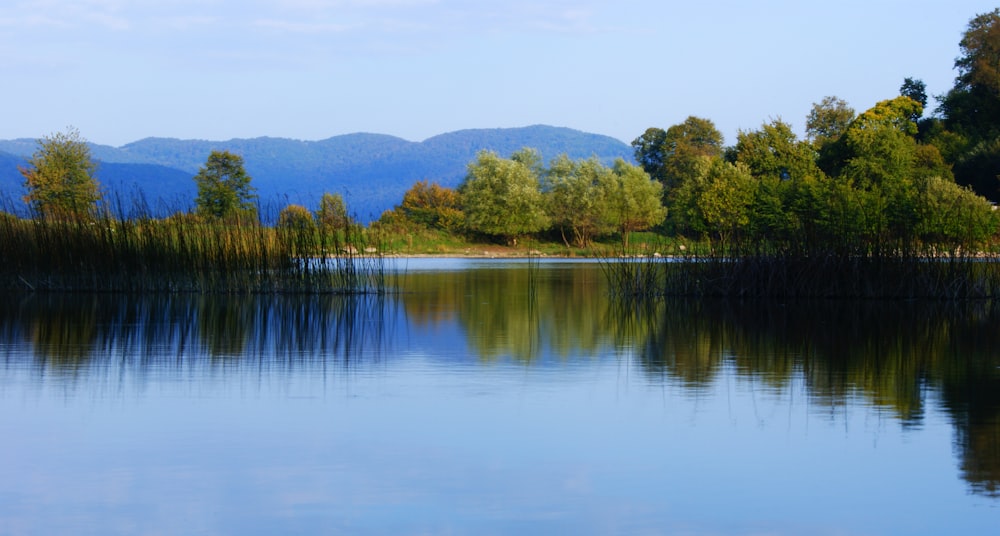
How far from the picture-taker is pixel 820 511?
4.61m

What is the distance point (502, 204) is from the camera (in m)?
60.9

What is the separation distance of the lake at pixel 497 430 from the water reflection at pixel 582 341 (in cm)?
6

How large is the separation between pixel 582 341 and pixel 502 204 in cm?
4966

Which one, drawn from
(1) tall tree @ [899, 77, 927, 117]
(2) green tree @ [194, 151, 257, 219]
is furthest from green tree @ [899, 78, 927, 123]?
(2) green tree @ [194, 151, 257, 219]

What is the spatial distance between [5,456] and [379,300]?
39.2ft

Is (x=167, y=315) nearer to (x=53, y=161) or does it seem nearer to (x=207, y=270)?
(x=207, y=270)

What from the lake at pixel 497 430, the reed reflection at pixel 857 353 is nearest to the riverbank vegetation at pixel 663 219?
the reed reflection at pixel 857 353

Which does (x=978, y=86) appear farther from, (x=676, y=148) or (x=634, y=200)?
(x=676, y=148)

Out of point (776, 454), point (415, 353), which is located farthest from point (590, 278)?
point (776, 454)

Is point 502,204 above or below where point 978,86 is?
below

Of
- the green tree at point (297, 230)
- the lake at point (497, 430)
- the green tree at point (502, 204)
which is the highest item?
the green tree at point (502, 204)

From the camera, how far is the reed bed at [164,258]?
17.8m

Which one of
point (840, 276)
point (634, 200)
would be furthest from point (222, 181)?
point (840, 276)

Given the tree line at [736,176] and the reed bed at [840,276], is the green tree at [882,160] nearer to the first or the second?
the tree line at [736,176]
